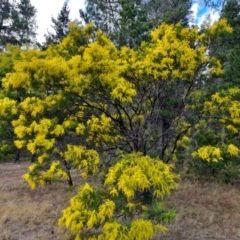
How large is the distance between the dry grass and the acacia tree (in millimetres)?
811

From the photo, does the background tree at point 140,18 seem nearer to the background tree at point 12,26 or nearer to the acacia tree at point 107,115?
the acacia tree at point 107,115

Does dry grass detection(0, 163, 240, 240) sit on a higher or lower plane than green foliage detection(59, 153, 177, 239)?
lower

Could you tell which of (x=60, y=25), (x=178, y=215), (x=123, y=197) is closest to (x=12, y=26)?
(x=60, y=25)

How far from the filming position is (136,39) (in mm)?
9625

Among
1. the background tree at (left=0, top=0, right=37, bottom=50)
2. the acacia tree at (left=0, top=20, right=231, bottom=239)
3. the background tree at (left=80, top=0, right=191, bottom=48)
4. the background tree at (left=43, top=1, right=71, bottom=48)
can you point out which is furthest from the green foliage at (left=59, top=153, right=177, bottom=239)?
the background tree at (left=0, top=0, right=37, bottom=50)

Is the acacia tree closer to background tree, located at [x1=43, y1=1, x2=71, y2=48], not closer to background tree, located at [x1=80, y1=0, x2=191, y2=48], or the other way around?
background tree, located at [x1=80, y1=0, x2=191, y2=48]

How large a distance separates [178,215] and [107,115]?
8.94ft

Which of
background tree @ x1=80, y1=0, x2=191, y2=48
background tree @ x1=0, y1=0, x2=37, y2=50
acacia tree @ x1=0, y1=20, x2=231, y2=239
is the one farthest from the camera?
background tree @ x1=0, y1=0, x2=37, y2=50

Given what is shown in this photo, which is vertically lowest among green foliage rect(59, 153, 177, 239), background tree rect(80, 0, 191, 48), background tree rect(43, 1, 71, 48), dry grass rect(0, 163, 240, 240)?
dry grass rect(0, 163, 240, 240)

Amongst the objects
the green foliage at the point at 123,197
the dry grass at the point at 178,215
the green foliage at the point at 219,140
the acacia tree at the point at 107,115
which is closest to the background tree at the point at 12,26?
the dry grass at the point at 178,215

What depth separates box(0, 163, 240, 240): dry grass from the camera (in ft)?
18.1

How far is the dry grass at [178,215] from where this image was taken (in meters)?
5.52

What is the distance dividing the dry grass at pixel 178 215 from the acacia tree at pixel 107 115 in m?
0.81

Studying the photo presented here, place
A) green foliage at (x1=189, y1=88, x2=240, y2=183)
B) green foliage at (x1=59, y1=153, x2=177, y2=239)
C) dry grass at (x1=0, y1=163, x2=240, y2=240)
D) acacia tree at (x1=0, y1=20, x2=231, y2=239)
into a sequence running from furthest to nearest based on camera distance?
1. dry grass at (x1=0, y1=163, x2=240, y2=240)
2. green foliage at (x1=189, y1=88, x2=240, y2=183)
3. acacia tree at (x1=0, y1=20, x2=231, y2=239)
4. green foliage at (x1=59, y1=153, x2=177, y2=239)
